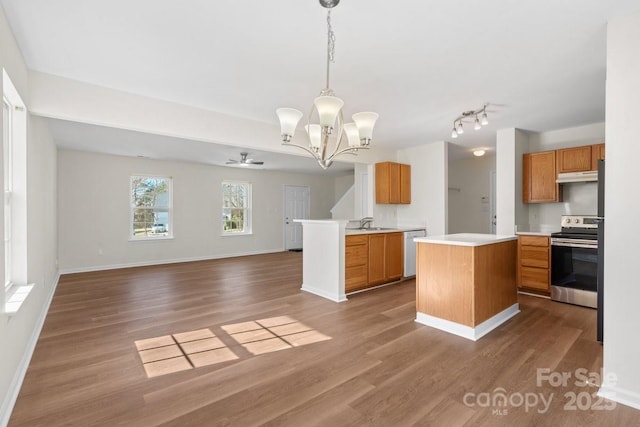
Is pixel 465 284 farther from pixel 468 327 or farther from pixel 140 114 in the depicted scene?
pixel 140 114

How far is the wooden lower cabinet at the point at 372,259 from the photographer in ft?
13.8

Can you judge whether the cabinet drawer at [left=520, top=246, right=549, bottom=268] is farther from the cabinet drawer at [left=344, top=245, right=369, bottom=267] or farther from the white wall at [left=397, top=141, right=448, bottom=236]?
the cabinet drawer at [left=344, top=245, right=369, bottom=267]

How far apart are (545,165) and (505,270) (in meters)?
2.04

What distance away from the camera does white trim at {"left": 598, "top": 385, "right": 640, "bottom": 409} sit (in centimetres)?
184

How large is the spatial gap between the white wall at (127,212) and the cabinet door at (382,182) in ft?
12.8

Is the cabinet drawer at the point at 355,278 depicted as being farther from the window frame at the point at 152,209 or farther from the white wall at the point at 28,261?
the window frame at the point at 152,209

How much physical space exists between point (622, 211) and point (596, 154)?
269cm

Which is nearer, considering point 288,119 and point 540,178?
point 288,119

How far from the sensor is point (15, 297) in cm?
229

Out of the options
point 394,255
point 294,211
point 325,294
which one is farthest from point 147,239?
Result: point 394,255

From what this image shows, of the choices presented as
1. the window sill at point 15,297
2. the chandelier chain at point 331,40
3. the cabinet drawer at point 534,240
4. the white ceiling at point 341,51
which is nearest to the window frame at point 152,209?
the white ceiling at point 341,51

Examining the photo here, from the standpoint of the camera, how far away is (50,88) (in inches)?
108

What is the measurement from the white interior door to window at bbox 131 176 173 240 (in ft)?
10.4

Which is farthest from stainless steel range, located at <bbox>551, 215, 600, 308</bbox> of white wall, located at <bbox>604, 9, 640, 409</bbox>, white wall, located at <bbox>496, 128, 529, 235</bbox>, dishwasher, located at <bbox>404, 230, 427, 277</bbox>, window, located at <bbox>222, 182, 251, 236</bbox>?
window, located at <bbox>222, 182, 251, 236</bbox>
